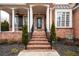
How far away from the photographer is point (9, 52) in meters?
7.43

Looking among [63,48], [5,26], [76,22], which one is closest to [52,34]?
[63,48]

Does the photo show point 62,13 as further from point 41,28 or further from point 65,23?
point 41,28

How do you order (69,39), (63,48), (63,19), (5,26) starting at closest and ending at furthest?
1. (63,48)
2. (69,39)
3. (63,19)
4. (5,26)

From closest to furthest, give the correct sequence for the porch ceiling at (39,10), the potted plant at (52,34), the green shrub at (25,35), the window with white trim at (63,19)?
the green shrub at (25,35)
the potted plant at (52,34)
the porch ceiling at (39,10)
the window with white trim at (63,19)

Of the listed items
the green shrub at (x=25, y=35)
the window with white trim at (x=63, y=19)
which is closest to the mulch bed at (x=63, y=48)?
the green shrub at (x=25, y=35)

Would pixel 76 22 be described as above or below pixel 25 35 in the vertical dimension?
above

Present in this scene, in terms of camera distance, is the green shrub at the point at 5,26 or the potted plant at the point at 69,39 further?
the green shrub at the point at 5,26

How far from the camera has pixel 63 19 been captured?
1065cm

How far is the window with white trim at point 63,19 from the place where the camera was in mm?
10469

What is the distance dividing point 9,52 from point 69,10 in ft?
14.8

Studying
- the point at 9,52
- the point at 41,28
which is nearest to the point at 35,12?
Result: the point at 41,28

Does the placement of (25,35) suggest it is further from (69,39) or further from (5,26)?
(5,26)

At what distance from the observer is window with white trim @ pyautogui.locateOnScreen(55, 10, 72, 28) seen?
412 inches

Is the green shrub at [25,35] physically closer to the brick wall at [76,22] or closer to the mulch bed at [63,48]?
the mulch bed at [63,48]
